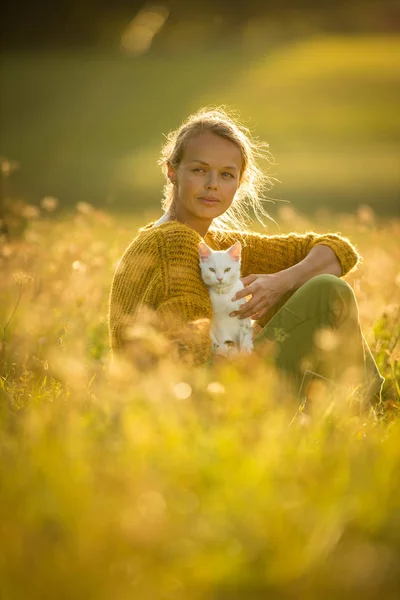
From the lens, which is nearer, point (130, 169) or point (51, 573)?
point (51, 573)

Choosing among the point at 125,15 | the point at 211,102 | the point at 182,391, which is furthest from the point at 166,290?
the point at 125,15

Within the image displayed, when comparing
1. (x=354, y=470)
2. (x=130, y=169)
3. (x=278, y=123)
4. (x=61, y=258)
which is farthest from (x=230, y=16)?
(x=354, y=470)

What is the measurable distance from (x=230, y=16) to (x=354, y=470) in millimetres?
41668

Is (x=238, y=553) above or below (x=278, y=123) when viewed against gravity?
below

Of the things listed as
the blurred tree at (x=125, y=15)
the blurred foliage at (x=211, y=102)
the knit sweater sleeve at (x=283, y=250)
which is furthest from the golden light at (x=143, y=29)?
the knit sweater sleeve at (x=283, y=250)

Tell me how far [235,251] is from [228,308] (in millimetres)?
312

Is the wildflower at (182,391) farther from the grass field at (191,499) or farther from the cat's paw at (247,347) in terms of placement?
the cat's paw at (247,347)

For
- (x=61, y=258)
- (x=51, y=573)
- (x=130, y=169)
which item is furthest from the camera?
(x=130, y=169)

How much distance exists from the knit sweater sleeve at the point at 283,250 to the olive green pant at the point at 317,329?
2.08ft

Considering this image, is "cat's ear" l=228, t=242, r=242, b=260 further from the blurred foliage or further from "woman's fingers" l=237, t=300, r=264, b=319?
the blurred foliage

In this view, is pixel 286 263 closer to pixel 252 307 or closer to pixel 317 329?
pixel 252 307

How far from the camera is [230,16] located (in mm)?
41625

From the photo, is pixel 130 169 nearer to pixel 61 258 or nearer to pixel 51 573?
pixel 61 258

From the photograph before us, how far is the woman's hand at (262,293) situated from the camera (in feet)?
14.0
